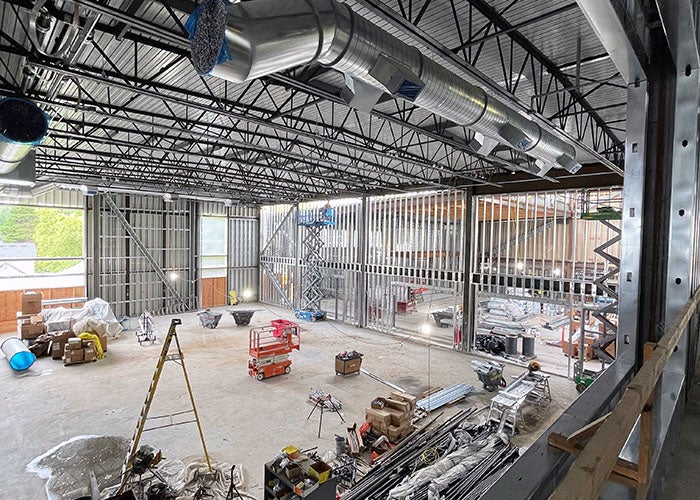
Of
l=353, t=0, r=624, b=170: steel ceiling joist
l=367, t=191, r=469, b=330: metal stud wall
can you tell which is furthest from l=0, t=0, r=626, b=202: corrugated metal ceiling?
l=367, t=191, r=469, b=330: metal stud wall

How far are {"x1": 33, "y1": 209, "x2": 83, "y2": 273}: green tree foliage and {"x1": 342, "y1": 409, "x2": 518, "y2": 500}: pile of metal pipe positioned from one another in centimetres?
1954

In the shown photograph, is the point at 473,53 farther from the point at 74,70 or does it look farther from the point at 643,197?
the point at 74,70

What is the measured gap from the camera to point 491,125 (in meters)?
6.04

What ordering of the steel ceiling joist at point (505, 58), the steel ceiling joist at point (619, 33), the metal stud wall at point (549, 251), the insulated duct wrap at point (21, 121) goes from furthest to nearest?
the metal stud wall at point (549, 251), the insulated duct wrap at point (21, 121), the steel ceiling joist at point (505, 58), the steel ceiling joist at point (619, 33)

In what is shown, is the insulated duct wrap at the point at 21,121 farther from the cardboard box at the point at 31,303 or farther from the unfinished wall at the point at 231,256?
the unfinished wall at the point at 231,256

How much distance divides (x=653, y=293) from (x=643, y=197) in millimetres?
786

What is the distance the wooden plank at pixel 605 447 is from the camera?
91 cm

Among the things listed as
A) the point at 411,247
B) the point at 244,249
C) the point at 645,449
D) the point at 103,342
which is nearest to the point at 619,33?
the point at 645,449

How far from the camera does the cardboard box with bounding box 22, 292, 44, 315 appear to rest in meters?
16.5

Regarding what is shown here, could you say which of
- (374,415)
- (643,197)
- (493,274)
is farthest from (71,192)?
(643,197)

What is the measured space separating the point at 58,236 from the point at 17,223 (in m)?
2.12

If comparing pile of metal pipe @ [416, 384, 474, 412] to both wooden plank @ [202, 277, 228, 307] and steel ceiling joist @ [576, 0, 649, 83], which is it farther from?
wooden plank @ [202, 277, 228, 307]

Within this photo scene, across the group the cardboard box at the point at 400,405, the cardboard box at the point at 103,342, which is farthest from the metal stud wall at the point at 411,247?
the cardboard box at the point at 103,342

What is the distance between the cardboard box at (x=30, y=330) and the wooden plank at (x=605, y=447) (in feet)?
63.4
